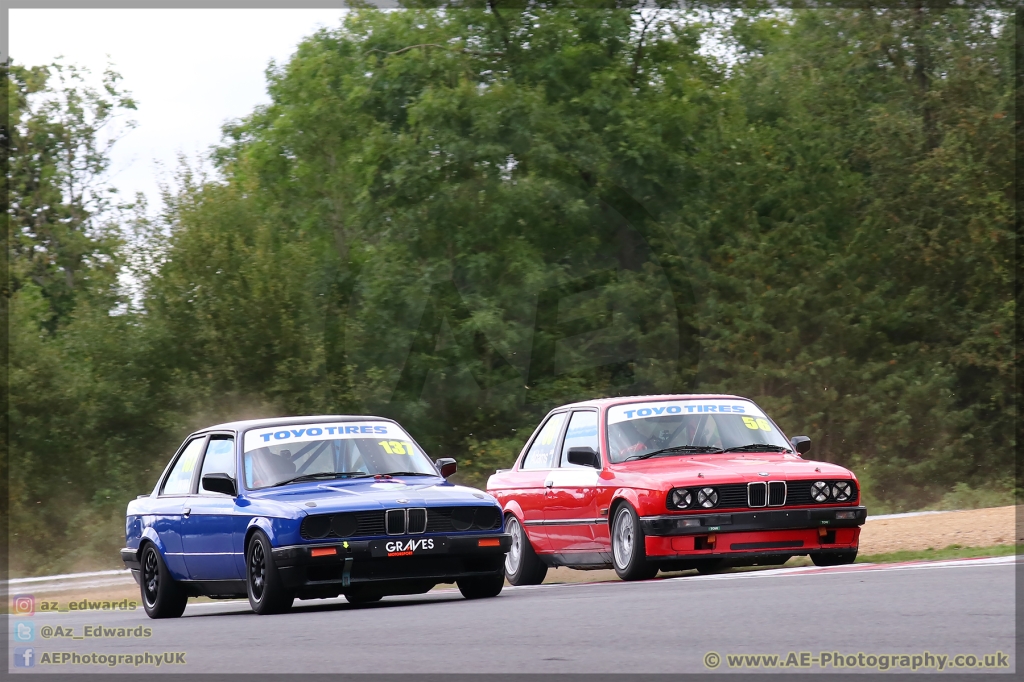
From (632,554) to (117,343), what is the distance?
27726 millimetres

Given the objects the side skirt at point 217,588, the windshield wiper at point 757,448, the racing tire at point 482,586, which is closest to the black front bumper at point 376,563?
the racing tire at point 482,586

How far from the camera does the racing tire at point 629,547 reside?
13523 mm

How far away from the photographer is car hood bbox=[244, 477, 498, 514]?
12.2m

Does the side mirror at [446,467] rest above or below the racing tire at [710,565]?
above

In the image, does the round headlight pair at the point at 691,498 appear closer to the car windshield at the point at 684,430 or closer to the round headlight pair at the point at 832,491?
the round headlight pair at the point at 832,491

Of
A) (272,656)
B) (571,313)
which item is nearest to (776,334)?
(571,313)

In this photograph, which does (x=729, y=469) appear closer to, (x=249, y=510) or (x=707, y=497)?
(x=707, y=497)

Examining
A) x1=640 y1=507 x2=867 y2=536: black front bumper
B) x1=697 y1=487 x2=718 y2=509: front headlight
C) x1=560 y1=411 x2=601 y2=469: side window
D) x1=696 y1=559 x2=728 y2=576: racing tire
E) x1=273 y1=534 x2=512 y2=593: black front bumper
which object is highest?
x1=560 y1=411 x2=601 y2=469: side window

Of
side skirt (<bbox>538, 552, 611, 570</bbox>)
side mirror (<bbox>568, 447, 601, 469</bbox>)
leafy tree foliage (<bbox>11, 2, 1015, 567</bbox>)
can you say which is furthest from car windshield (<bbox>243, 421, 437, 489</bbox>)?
leafy tree foliage (<bbox>11, 2, 1015, 567</bbox>)

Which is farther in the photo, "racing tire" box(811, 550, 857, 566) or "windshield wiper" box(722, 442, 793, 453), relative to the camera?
"windshield wiper" box(722, 442, 793, 453)

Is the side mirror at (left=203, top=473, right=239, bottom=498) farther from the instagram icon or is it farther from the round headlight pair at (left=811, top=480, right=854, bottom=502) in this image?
the instagram icon

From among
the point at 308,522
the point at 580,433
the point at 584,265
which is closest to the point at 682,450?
the point at 580,433

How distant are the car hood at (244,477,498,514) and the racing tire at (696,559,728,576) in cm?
215

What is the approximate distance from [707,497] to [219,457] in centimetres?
418
